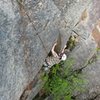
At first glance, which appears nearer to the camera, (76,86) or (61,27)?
(61,27)

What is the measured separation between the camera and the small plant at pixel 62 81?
7.01 metres

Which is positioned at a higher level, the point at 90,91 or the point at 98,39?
the point at 98,39

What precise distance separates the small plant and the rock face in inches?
46.8

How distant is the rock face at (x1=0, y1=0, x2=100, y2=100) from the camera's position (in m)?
4.57

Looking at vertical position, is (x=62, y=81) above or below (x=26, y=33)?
below

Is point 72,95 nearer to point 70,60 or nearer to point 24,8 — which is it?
point 70,60

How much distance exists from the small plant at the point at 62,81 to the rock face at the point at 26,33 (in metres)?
1.19

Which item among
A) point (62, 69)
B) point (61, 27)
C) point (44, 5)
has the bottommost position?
point (62, 69)

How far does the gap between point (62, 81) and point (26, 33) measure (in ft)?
7.89

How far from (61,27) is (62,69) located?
62.5 inches

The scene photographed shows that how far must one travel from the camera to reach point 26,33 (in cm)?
502

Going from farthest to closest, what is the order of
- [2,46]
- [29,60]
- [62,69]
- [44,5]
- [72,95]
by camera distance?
[72,95], [62,69], [29,60], [44,5], [2,46]

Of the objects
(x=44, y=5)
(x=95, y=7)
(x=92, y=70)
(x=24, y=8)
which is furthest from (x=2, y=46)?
(x=92, y=70)

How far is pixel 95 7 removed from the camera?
7285 millimetres
